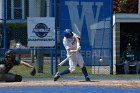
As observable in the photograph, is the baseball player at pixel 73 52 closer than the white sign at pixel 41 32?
Yes

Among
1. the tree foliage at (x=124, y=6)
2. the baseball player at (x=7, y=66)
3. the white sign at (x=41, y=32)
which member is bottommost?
the baseball player at (x=7, y=66)

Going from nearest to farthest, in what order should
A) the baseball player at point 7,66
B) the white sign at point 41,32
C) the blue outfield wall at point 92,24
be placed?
1. the baseball player at point 7,66
2. the white sign at point 41,32
3. the blue outfield wall at point 92,24

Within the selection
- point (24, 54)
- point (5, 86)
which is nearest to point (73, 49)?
point (5, 86)

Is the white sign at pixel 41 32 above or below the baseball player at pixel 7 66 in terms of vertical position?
above

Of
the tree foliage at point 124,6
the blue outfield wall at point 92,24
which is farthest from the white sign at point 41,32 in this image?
the tree foliage at point 124,6

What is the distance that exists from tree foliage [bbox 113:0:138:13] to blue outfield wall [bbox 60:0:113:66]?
13161 mm

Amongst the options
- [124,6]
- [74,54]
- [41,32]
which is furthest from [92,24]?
[124,6]

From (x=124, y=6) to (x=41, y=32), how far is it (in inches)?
612

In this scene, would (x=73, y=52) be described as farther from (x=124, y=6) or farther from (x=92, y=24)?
(x=124, y=6)

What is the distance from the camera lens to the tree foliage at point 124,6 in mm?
35250

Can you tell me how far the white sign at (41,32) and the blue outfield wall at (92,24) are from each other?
3.33ft

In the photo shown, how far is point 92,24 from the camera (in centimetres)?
2198

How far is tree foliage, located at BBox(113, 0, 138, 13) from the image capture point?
35.2m

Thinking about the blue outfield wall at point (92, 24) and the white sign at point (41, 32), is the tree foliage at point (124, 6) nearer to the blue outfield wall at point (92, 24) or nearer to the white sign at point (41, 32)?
the blue outfield wall at point (92, 24)
